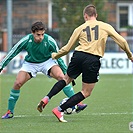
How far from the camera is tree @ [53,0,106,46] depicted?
29969 mm

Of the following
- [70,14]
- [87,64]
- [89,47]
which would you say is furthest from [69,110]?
[70,14]

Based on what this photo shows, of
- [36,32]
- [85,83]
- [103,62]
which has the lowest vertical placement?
[103,62]

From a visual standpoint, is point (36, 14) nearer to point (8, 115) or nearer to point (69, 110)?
point (8, 115)

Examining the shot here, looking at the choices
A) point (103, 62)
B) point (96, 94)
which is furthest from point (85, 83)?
point (103, 62)

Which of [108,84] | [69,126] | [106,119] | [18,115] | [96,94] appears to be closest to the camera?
[69,126]

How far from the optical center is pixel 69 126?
9.85 m

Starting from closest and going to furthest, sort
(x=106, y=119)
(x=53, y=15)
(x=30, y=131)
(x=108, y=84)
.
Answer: (x=30, y=131), (x=106, y=119), (x=108, y=84), (x=53, y=15)

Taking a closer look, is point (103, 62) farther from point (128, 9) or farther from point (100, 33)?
point (100, 33)

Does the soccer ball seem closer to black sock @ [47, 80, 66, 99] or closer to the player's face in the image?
black sock @ [47, 80, 66, 99]

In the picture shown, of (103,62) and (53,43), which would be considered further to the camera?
(103,62)

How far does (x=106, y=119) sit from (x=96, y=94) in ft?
19.8

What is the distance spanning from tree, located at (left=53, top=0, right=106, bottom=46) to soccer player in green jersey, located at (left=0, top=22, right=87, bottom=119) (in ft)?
60.1

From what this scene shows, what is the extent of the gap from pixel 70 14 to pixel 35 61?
746 inches

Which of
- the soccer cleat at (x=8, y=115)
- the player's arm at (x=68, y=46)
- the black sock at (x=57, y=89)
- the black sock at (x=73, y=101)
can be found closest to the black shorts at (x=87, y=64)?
the player's arm at (x=68, y=46)
